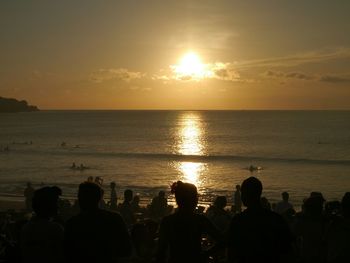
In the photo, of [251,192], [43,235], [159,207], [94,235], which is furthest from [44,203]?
[159,207]

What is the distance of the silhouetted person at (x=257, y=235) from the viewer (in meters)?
4.05

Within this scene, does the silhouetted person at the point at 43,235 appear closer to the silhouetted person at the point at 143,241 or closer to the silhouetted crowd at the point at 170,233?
the silhouetted crowd at the point at 170,233

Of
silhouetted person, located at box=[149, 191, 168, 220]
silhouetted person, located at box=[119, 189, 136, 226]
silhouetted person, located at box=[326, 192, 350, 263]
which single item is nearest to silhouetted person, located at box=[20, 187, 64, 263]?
silhouetted person, located at box=[326, 192, 350, 263]

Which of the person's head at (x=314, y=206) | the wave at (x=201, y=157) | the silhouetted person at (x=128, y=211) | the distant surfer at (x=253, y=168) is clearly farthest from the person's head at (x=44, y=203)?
the wave at (x=201, y=157)

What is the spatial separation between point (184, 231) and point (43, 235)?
48.1 inches

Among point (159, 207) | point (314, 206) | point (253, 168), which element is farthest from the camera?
point (253, 168)

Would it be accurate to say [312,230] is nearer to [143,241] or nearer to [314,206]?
[314,206]

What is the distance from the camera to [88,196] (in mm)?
4273

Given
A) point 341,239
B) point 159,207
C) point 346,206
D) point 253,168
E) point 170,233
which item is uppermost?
point 346,206

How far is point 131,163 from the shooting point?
56719 mm

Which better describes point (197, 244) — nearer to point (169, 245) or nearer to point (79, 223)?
point (169, 245)

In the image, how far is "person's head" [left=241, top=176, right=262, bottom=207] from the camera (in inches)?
164

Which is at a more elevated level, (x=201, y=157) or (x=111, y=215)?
(x=111, y=215)

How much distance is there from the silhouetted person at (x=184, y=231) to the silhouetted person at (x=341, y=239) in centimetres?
162
